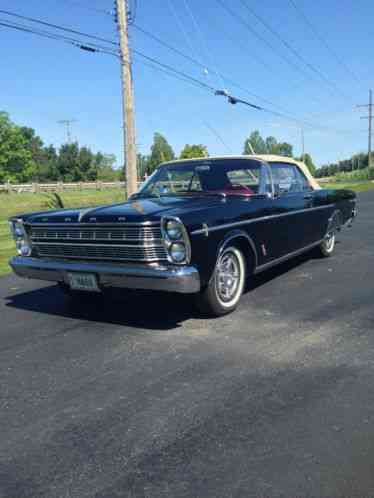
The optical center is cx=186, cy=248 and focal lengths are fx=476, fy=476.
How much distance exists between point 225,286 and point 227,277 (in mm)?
93

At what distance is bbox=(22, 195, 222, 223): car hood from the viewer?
420 centimetres

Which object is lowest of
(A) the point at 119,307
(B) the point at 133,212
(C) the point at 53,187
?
(A) the point at 119,307

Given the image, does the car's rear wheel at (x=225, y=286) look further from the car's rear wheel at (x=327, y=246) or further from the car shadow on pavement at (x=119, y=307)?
the car's rear wheel at (x=327, y=246)

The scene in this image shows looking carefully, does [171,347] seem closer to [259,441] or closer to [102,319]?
[102,319]

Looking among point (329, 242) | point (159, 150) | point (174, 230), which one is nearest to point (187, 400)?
point (174, 230)

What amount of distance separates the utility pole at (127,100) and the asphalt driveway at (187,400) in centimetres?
937

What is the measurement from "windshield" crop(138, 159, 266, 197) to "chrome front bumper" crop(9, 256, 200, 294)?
1602 millimetres

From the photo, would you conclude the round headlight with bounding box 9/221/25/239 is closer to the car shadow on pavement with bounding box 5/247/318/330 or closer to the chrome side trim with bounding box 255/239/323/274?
the car shadow on pavement with bounding box 5/247/318/330

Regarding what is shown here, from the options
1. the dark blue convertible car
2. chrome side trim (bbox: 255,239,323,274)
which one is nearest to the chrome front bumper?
the dark blue convertible car

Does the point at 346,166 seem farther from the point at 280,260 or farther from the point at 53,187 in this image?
the point at 280,260

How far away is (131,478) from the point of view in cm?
226

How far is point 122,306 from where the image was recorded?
5270mm

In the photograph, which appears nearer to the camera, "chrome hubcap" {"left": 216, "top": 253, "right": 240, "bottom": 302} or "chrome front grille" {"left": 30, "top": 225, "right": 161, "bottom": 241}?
"chrome front grille" {"left": 30, "top": 225, "right": 161, "bottom": 241}

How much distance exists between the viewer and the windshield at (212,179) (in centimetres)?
557
